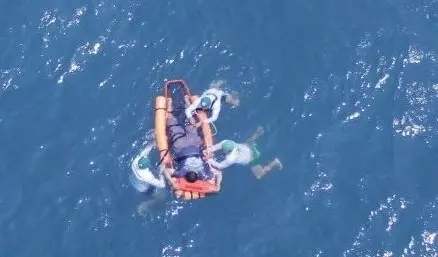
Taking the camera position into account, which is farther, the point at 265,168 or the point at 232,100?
the point at 232,100

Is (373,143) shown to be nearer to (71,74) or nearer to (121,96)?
(121,96)

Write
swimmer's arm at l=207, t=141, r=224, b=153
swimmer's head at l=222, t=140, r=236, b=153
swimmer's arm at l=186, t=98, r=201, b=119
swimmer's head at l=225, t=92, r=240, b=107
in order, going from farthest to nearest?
swimmer's head at l=225, t=92, r=240, b=107 → swimmer's arm at l=186, t=98, r=201, b=119 → swimmer's arm at l=207, t=141, r=224, b=153 → swimmer's head at l=222, t=140, r=236, b=153

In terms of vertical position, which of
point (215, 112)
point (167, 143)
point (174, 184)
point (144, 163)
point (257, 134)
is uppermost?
point (215, 112)

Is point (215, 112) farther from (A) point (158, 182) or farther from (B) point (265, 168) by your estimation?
(A) point (158, 182)

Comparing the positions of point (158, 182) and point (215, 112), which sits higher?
point (215, 112)

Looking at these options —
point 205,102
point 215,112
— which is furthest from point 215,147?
point 205,102

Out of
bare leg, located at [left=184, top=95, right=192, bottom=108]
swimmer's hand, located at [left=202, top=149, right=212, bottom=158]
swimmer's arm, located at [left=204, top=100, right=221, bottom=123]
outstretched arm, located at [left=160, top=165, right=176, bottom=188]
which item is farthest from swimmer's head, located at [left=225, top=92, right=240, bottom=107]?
outstretched arm, located at [left=160, top=165, right=176, bottom=188]

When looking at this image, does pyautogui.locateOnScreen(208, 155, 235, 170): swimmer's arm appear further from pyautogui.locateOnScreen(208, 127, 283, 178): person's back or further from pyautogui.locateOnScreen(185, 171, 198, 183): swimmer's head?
pyautogui.locateOnScreen(185, 171, 198, 183): swimmer's head

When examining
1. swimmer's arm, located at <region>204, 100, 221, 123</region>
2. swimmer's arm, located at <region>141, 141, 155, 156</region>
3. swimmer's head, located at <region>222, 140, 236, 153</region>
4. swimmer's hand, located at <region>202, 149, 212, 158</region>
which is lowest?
swimmer's head, located at <region>222, 140, 236, 153</region>

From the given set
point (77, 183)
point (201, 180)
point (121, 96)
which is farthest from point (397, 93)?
point (77, 183)
